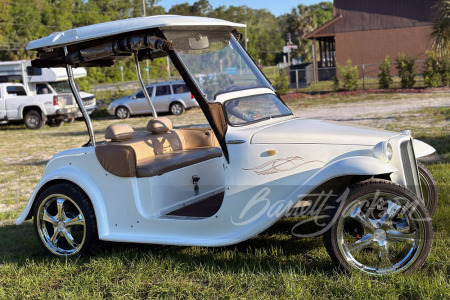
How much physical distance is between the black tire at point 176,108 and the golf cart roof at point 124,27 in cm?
1905

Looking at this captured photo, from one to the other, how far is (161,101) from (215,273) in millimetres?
20396

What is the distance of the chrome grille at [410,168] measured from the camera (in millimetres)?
4340

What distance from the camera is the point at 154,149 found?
5.85m

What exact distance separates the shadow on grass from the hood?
1.04 metres

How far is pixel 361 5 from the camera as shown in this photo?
3675 centimetres

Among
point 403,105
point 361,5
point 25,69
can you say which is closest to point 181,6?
point 361,5

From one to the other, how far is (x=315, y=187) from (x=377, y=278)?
815mm

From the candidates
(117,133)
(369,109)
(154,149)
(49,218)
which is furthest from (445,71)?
(49,218)

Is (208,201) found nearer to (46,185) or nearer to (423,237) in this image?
(46,185)

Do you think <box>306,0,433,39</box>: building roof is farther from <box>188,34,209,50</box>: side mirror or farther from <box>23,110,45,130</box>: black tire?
<box>188,34,209,50</box>: side mirror

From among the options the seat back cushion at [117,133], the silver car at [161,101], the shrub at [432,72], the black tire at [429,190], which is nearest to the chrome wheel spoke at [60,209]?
the seat back cushion at [117,133]

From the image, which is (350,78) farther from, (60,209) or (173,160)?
(60,209)

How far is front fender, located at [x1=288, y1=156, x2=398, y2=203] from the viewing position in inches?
156

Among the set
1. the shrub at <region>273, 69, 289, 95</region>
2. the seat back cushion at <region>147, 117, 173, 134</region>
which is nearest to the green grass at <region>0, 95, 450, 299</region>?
the seat back cushion at <region>147, 117, 173, 134</region>
